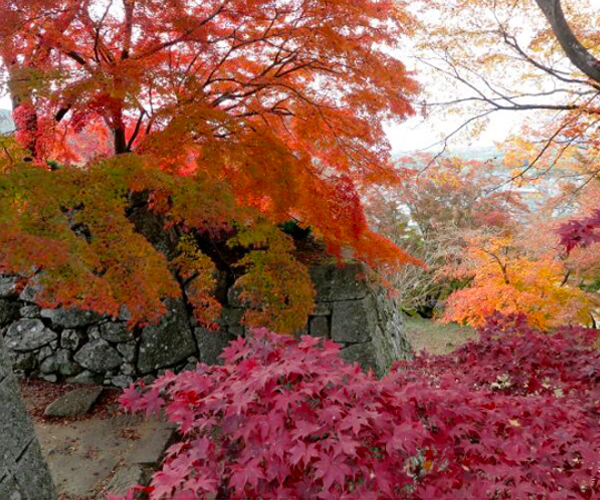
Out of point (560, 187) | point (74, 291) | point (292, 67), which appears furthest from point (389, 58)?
point (560, 187)

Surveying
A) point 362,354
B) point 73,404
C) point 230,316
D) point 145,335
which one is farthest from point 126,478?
point 362,354

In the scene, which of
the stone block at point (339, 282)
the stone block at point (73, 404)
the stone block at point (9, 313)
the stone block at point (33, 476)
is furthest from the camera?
the stone block at point (9, 313)

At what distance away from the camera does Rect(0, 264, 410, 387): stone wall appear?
6.04 metres

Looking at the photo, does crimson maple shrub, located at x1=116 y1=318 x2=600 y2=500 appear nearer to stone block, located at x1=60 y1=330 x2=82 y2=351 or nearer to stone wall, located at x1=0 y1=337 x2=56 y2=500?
stone wall, located at x1=0 y1=337 x2=56 y2=500

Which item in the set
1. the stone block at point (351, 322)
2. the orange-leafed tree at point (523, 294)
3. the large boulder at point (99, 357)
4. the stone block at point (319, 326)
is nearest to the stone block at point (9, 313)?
the large boulder at point (99, 357)

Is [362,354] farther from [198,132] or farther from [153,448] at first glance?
[198,132]

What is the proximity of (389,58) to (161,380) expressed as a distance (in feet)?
13.1

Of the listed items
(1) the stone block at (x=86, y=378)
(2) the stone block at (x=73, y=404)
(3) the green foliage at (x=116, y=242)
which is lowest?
(2) the stone block at (x=73, y=404)

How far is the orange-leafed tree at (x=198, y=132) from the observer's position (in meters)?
3.93

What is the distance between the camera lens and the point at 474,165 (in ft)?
54.4

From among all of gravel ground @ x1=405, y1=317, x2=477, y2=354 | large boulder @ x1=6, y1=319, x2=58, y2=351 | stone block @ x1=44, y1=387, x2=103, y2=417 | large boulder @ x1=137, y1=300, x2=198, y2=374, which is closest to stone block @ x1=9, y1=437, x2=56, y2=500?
stone block @ x1=44, y1=387, x2=103, y2=417

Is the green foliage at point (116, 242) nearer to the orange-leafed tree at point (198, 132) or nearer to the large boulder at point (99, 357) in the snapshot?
the orange-leafed tree at point (198, 132)

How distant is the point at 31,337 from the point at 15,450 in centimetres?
362

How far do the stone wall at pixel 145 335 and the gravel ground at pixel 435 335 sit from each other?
7933 millimetres
